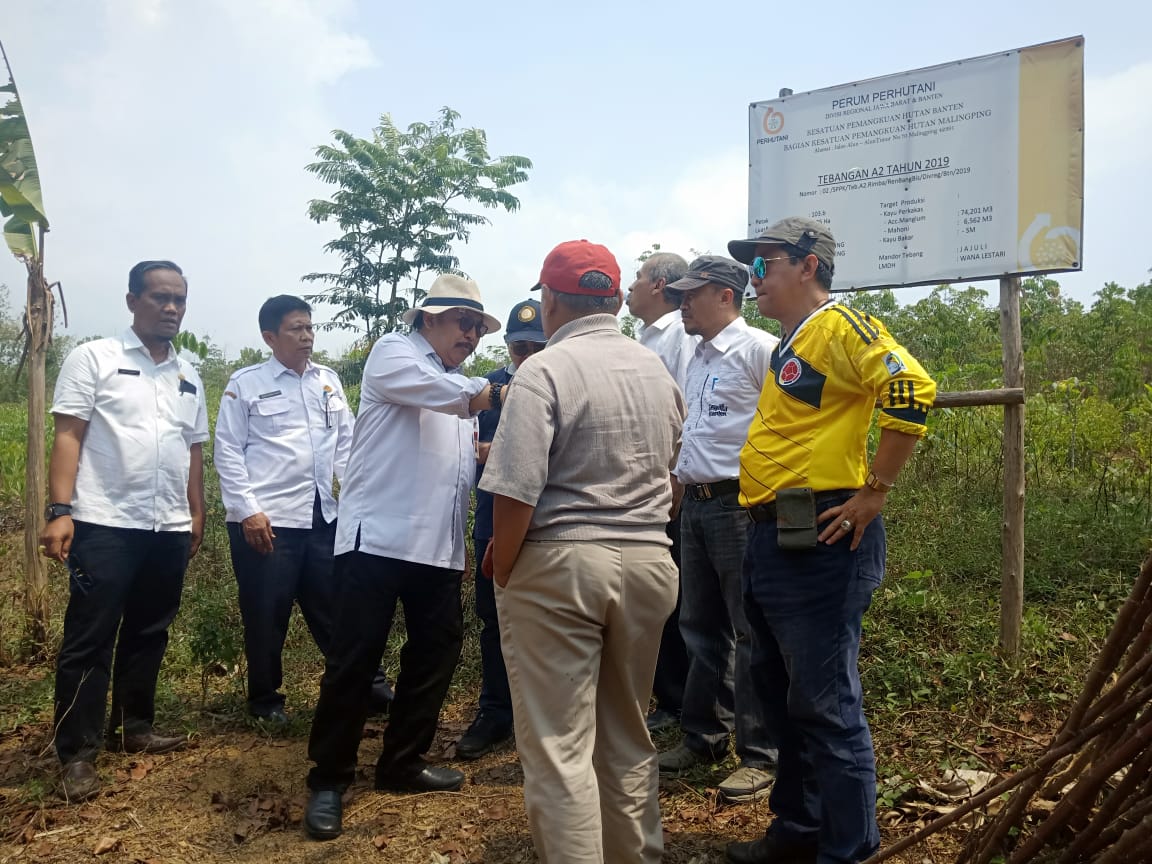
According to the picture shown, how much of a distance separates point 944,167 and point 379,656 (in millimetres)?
3502

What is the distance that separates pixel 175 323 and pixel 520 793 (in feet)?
8.82

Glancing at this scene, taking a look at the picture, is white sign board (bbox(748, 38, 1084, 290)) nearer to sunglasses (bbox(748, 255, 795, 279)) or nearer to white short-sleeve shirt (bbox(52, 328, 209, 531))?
sunglasses (bbox(748, 255, 795, 279))

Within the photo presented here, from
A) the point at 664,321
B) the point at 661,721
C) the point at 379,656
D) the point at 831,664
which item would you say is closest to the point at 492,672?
the point at 661,721

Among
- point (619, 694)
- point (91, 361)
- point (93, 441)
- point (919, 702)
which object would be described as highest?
point (91, 361)

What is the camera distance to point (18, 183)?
534 centimetres

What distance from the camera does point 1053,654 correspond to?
13.5ft

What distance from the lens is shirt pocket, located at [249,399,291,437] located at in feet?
15.1

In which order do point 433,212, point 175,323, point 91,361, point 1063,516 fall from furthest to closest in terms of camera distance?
point 433,212 → point 1063,516 → point 175,323 → point 91,361

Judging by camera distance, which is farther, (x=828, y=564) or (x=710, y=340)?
(x=710, y=340)

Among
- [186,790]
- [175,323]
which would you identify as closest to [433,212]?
[175,323]

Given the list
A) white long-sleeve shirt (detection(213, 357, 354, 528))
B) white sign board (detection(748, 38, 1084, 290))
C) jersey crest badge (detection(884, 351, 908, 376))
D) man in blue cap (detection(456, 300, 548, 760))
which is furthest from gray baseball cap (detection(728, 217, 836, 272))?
white long-sleeve shirt (detection(213, 357, 354, 528))

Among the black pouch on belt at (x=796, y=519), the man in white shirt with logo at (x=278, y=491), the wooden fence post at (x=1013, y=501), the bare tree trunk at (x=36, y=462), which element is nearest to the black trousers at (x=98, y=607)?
the man in white shirt with logo at (x=278, y=491)

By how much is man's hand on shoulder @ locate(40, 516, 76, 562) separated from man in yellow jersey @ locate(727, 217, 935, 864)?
281cm

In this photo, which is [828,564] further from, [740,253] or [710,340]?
[710,340]
